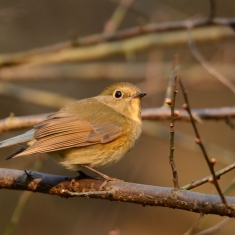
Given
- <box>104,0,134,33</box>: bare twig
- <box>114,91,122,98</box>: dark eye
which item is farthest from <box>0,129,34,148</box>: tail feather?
<box>104,0,134,33</box>: bare twig

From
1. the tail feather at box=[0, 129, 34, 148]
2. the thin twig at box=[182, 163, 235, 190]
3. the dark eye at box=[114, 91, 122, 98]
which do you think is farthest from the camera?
the dark eye at box=[114, 91, 122, 98]

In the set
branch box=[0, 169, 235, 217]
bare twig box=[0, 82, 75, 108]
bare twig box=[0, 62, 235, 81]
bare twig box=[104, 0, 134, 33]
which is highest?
bare twig box=[104, 0, 134, 33]

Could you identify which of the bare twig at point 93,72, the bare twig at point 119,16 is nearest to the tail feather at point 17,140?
the bare twig at point 119,16

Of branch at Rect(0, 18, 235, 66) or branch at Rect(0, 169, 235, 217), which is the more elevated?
branch at Rect(0, 18, 235, 66)

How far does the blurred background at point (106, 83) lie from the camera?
6.72 meters

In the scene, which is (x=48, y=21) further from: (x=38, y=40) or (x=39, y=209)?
(x=39, y=209)

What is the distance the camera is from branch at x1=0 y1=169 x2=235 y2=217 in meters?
3.20

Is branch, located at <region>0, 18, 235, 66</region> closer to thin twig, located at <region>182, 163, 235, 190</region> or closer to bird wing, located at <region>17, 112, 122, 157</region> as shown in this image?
bird wing, located at <region>17, 112, 122, 157</region>

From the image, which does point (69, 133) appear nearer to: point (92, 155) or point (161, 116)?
point (92, 155)

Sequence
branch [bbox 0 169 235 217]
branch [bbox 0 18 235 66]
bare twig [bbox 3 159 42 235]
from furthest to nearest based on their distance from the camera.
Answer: branch [bbox 0 18 235 66]
bare twig [bbox 3 159 42 235]
branch [bbox 0 169 235 217]

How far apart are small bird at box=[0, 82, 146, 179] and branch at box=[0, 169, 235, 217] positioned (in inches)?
8.2

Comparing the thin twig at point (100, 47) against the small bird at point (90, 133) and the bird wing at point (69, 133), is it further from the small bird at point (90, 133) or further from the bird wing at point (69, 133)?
the bird wing at point (69, 133)

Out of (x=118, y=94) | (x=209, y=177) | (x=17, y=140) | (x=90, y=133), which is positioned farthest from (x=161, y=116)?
(x=209, y=177)

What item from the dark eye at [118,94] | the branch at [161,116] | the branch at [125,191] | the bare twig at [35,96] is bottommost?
the branch at [125,191]
